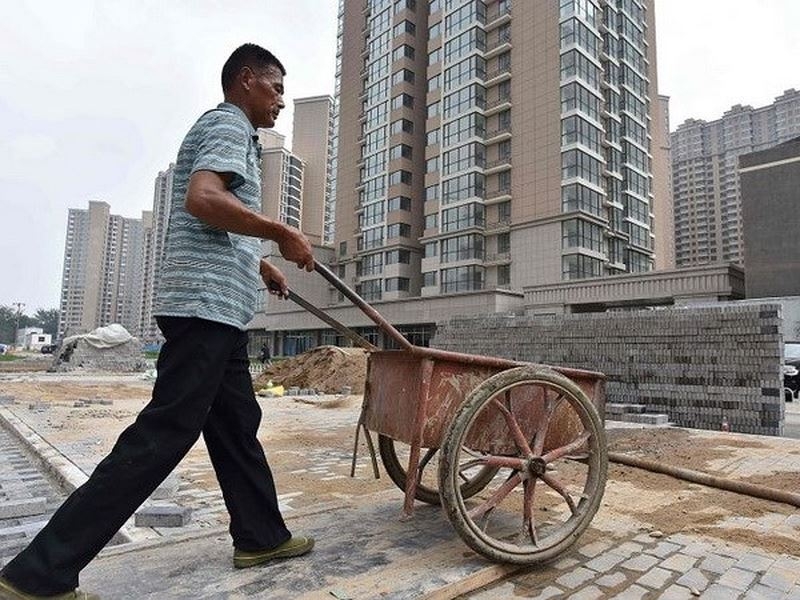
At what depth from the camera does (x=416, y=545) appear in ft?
8.09

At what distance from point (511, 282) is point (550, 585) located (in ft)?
110

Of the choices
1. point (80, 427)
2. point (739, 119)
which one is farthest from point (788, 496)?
point (739, 119)

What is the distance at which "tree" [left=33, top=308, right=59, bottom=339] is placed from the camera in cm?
12425

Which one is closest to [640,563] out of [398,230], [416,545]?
[416,545]

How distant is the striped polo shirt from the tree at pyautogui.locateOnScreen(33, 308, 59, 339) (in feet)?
471

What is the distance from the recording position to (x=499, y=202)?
36.5 metres

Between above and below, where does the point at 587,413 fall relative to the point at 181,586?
above

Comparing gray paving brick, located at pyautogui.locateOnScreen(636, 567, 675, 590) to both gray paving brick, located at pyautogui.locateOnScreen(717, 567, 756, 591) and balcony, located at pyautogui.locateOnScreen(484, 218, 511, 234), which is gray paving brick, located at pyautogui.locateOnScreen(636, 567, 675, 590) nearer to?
gray paving brick, located at pyautogui.locateOnScreen(717, 567, 756, 591)

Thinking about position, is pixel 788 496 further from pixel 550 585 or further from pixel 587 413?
pixel 550 585

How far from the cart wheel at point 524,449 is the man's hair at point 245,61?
1.69 metres

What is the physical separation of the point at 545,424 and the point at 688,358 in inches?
317

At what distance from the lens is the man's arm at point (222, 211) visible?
1800mm

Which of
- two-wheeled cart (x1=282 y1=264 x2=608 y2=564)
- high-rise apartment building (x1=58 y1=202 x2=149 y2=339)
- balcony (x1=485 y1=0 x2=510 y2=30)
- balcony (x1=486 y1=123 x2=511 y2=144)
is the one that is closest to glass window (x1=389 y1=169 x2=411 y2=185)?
balcony (x1=486 y1=123 x2=511 y2=144)

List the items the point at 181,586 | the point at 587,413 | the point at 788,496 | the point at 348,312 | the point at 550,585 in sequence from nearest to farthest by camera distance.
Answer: the point at 181,586
the point at 550,585
the point at 587,413
the point at 788,496
the point at 348,312
